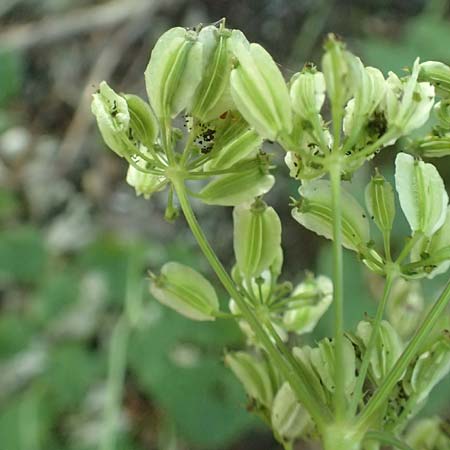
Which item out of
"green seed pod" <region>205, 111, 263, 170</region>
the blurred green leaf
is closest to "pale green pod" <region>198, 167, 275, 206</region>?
"green seed pod" <region>205, 111, 263, 170</region>

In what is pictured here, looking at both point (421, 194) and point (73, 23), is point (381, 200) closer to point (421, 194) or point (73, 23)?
point (421, 194)

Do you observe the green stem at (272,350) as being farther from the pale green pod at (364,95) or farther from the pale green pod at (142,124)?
the pale green pod at (364,95)

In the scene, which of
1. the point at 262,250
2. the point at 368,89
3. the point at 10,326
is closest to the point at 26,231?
the point at 10,326

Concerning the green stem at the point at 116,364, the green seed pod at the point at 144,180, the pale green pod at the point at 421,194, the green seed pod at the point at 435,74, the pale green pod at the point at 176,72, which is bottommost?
the green stem at the point at 116,364

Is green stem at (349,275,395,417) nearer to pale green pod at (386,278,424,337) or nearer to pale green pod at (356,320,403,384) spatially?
pale green pod at (356,320,403,384)


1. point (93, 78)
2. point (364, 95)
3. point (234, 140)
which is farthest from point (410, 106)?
point (93, 78)

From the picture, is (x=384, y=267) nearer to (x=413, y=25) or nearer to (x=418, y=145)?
(x=418, y=145)

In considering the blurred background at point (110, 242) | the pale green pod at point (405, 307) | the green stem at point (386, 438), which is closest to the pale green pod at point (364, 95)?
the green stem at point (386, 438)
